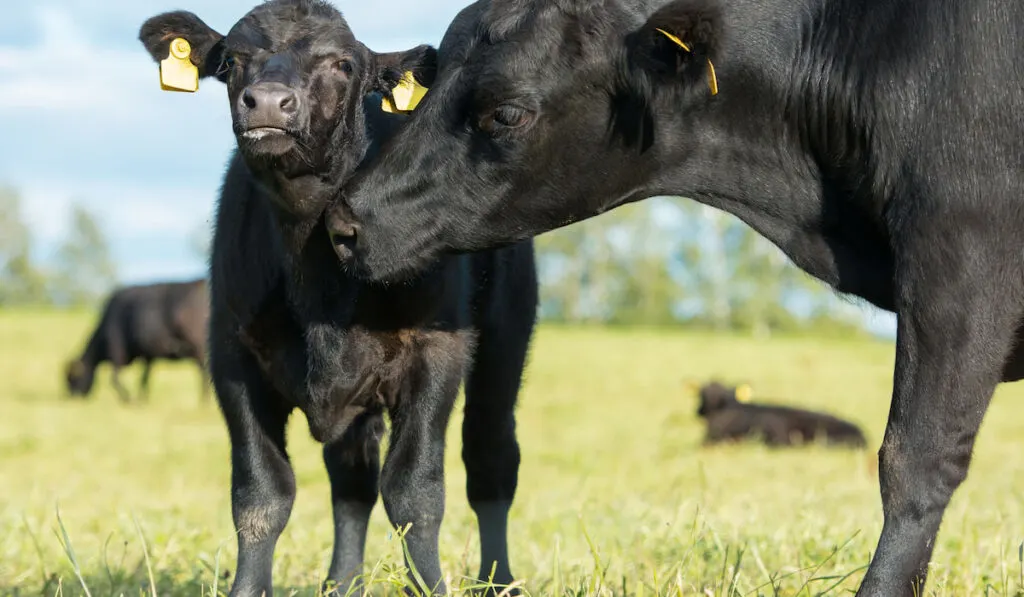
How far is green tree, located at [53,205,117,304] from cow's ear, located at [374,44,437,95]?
9653 centimetres

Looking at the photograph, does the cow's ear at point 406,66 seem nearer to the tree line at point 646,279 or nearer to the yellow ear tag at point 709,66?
the yellow ear tag at point 709,66

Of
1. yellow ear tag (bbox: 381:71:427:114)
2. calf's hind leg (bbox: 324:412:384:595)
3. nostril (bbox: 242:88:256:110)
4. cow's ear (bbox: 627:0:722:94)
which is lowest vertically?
calf's hind leg (bbox: 324:412:384:595)

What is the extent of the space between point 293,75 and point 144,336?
24.1 meters

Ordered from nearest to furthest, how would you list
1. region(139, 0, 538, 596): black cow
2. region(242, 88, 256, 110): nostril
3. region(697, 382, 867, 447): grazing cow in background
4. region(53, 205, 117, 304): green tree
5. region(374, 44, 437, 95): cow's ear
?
region(242, 88, 256, 110): nostril
region(139, 0, 538, 596): black cow
region(374, 44, 437, 95): cow's ear
region(697, 382, 867, 447): grazing cow in background
region(53, 205, 117, 304): green tree

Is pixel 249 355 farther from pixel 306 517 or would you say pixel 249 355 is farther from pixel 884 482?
pixel 306 517

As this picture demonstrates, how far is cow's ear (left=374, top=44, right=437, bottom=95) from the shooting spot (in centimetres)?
432

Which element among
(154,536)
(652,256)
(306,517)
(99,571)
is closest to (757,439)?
(306,517)

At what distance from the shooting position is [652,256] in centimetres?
7712

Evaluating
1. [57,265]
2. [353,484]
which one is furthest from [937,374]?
[57,265]

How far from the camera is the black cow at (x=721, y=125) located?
324cm

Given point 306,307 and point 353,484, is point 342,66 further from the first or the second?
point 353,484

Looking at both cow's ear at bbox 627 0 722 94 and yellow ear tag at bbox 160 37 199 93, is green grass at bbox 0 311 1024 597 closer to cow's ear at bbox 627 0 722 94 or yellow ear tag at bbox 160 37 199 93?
cow's ear at bbox 627 0 722 94

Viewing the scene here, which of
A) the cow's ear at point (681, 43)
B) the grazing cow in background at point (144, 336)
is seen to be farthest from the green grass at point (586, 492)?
the cow's ear at point (681, 43)

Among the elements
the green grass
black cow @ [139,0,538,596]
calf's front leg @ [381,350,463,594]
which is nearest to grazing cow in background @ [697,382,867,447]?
the green grass
